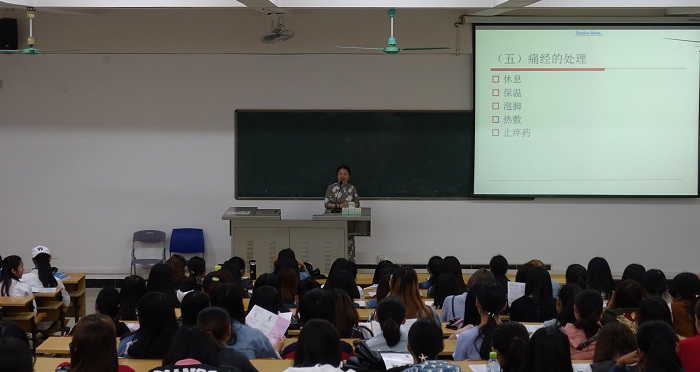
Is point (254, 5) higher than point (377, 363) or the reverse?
higher

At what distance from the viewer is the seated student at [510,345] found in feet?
12.9

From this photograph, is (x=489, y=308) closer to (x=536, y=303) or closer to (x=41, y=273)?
(x=536, y=303)

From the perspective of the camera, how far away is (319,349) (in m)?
3.78

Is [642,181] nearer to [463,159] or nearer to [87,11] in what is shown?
[463,159]

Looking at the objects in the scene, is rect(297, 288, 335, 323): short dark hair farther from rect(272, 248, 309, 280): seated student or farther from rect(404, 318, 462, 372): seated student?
rect(272, 248, 309, 280): seated student

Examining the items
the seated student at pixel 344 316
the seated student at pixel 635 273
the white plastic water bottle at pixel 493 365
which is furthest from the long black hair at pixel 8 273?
the seated student at pixel 635 273

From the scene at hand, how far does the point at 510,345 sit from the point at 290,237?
5.66 meters

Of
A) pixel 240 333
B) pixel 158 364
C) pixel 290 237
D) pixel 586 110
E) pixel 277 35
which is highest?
pixel 277 35

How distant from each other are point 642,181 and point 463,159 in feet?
6.91

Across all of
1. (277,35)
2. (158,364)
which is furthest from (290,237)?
(158,364)

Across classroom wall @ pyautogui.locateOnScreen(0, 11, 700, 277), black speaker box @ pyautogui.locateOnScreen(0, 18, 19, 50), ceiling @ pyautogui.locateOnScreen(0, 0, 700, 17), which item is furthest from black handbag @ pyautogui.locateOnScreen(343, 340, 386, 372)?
black speaker box @ pyautogui.locateOnScreen(0, 18, 19, 50)

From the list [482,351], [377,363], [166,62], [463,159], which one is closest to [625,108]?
[463,159]

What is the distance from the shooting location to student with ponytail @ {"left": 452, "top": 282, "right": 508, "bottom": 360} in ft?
16.0

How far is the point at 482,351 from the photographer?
482 centimetres
